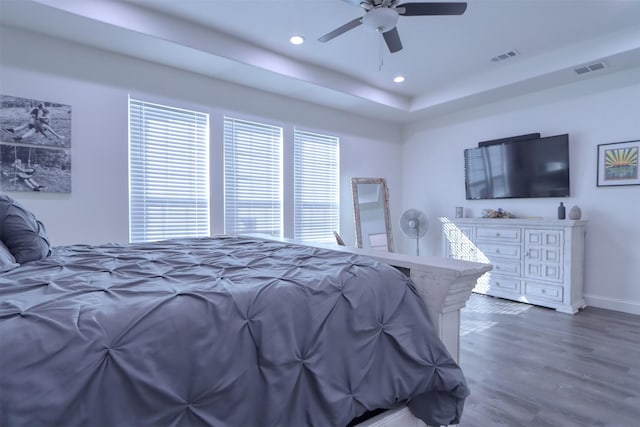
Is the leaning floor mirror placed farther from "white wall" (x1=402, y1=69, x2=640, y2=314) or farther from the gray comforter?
the gray comforter

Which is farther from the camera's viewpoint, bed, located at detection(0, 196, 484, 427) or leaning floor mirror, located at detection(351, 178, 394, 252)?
leaning floor mirror, located at detection(351, 178, 394, 252)

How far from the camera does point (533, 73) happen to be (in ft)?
12.3

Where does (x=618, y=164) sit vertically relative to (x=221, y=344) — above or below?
above

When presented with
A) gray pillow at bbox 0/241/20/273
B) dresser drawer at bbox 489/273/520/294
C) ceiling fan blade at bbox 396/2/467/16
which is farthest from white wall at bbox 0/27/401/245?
dresser drawer at bbox 489/273/520/294

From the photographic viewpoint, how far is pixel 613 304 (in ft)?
12.0

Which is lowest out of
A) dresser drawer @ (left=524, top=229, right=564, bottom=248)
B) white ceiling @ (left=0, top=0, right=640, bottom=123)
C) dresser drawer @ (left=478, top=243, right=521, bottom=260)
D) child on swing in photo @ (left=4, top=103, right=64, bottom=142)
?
dresser drawer @ (left=478, top=243, right=521, bottom=260)

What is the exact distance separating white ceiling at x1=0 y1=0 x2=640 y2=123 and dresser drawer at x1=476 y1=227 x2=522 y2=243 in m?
1.73

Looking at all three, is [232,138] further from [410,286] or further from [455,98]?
[410,286]

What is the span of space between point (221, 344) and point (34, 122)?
3.13 meters

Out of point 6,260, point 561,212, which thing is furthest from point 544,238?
point 6,260

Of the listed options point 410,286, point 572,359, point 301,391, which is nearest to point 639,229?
point 572,359

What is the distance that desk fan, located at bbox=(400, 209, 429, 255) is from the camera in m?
4.88

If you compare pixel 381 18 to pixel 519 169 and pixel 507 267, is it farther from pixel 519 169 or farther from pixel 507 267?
pixel 507 267

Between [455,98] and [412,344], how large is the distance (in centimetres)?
412
